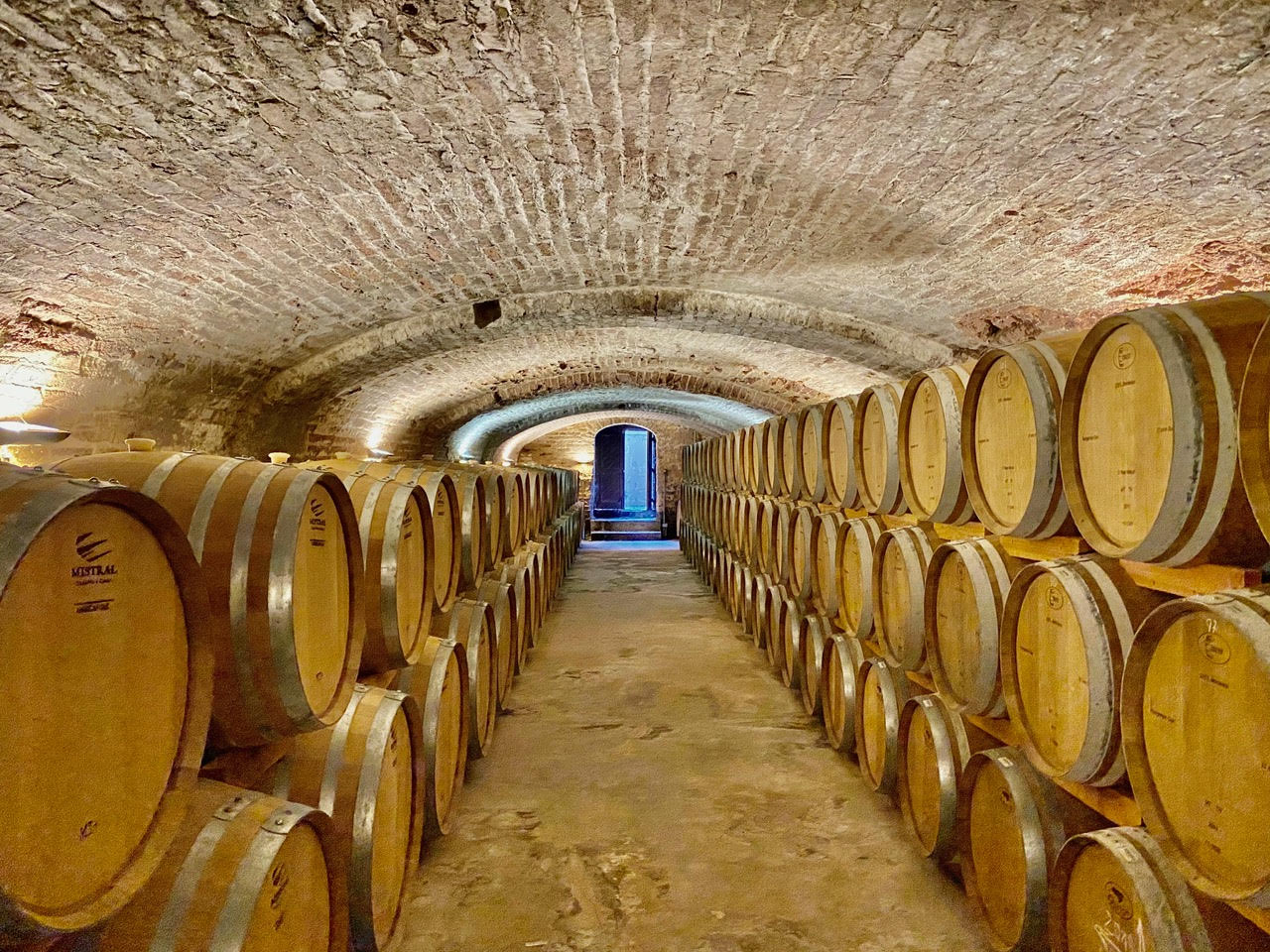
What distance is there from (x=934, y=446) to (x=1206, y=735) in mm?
1745

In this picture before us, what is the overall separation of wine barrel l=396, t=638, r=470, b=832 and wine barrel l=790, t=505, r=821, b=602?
2055 millimetres

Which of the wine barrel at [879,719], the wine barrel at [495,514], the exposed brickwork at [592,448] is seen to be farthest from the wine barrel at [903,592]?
the exposed brickwork at [592,448]

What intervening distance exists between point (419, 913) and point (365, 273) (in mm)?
3699

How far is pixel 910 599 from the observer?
2930mm

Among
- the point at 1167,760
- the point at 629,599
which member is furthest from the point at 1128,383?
the point at 629,599

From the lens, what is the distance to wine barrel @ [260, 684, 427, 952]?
6.67 feet

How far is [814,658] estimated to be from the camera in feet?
14.4

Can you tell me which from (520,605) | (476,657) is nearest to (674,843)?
(476,657)

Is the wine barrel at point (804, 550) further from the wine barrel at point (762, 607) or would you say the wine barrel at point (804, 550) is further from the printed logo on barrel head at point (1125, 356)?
the printed logo on barrel head at point (1125, 356)

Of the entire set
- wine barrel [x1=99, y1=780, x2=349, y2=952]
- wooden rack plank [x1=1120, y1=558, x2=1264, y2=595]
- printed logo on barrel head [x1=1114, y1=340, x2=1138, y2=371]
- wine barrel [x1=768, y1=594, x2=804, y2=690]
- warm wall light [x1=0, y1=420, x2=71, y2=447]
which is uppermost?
printed logo on barrel head [x1=1114, y1=340, x2=1138, y2=371]

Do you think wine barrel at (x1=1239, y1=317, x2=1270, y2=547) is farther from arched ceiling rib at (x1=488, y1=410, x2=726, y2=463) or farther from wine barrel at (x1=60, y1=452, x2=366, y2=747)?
arched ceiling rib at (x1=488, y1=410, x2=726, y2=463)

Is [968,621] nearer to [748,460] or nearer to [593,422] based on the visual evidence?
[748,460]

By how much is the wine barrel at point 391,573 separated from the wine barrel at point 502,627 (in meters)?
1.14

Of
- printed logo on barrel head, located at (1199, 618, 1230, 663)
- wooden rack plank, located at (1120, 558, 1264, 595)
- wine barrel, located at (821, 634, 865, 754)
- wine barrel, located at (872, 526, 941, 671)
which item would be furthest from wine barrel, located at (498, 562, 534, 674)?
printed logo on barrel head, located at (1199, 618, 1230, 663)
